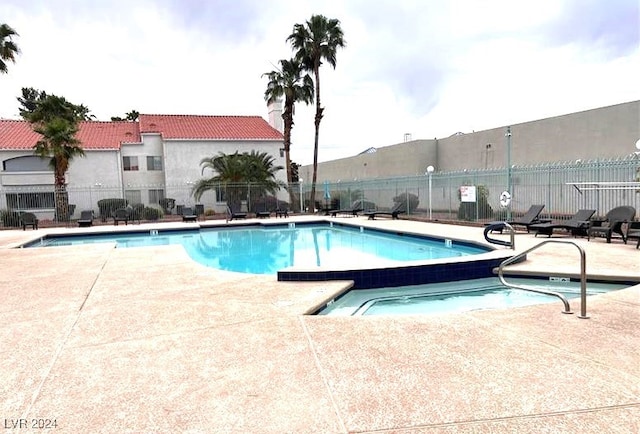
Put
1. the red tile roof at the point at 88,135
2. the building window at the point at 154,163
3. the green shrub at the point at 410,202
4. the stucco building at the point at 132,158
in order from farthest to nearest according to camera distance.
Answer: the building window at the point at 154,163, the red tile roof at the point at 88,135, the stucco building at the point at 132,158, the green shrub at the point at 410,202

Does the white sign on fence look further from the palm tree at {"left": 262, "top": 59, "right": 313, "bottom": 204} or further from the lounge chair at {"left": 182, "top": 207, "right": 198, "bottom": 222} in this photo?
the palm tree at {"left": 262, "top": 59, "right": 313, "bottom": 204}

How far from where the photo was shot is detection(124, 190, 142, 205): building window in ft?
90.0

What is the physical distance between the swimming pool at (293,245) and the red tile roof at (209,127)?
11468 mm

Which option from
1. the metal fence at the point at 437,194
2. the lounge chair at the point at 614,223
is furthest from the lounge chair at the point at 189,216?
the lounge chair at the point at 614,223

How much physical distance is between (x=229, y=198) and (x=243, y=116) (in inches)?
404

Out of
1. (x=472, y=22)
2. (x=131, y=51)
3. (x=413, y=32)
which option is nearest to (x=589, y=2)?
(x=472, y=22)

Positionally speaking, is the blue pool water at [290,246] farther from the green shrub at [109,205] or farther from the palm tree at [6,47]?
the green shrub at [109,205]

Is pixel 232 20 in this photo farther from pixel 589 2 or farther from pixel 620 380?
pixel 620 380

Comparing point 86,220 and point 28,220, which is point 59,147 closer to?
point 28,220

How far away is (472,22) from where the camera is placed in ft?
36.2

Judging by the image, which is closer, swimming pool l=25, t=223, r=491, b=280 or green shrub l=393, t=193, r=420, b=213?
swimming pool l=25, t=223, r=491, b=280

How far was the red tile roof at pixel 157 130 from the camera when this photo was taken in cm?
2684

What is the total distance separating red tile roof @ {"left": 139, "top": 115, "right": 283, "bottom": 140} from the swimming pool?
11468 mm

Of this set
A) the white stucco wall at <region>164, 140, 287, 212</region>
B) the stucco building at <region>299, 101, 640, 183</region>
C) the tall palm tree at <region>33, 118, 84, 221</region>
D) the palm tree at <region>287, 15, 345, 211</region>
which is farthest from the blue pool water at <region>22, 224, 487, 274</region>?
the palm tree at <region>287, 15, 345, 211</region>
